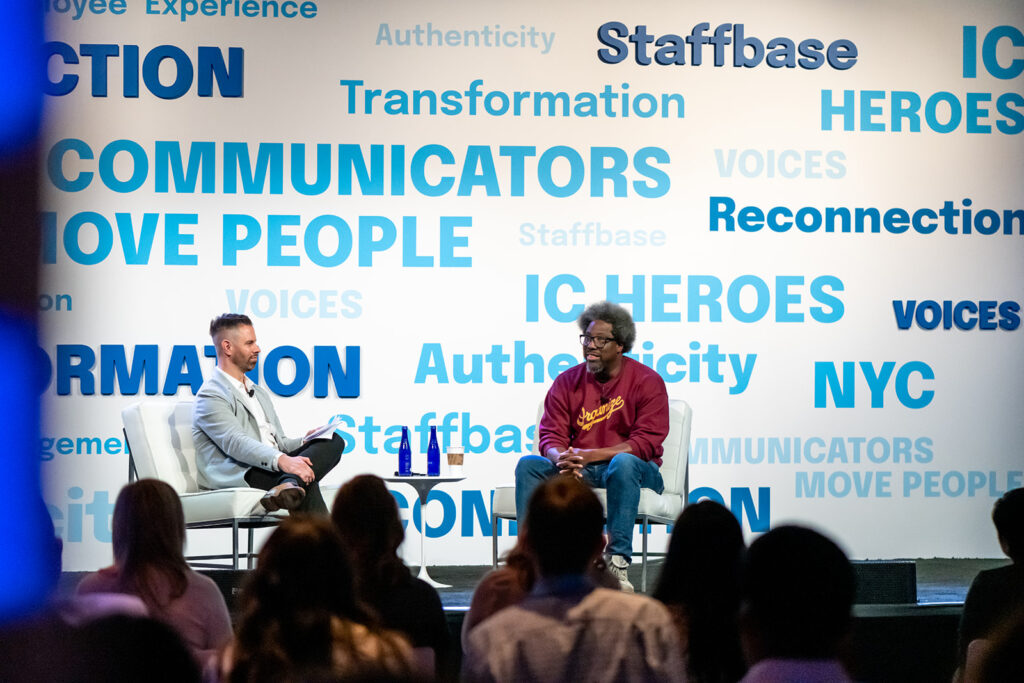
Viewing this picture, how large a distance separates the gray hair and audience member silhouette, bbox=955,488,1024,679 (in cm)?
254

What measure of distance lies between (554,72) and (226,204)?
1.75 metres

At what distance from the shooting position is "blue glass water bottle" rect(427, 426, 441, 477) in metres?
5.22

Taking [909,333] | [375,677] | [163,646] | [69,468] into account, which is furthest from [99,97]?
[375,677]

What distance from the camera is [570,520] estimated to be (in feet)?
6.80

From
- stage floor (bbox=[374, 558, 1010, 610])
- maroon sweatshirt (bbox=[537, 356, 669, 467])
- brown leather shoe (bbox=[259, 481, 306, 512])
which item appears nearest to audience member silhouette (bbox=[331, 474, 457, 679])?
stage floor (bbox=[374, 558, 1010, 610])

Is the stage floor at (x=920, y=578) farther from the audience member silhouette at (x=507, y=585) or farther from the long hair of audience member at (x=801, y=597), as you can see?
the long hair of audience member at (x=801, y=597)

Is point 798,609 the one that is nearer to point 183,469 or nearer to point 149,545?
point 149,545

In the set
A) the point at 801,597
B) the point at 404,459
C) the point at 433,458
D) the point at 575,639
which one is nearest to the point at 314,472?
the point at 404,459

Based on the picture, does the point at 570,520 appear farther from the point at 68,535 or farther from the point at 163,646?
the point at 68,535

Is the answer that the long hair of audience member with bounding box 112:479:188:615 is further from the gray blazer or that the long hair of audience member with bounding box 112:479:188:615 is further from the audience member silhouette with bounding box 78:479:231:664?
the gray blazer

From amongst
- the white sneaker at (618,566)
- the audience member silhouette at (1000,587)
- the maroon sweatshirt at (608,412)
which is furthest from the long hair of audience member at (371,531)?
the maroon sweatshirt at (608,412)

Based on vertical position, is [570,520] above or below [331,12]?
below

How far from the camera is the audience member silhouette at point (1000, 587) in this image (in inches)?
98.6

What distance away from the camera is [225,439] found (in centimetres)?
486
